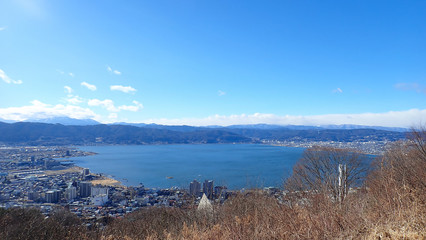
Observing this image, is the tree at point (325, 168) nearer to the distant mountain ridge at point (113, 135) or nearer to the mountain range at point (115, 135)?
the mountain range at point (115, 135)

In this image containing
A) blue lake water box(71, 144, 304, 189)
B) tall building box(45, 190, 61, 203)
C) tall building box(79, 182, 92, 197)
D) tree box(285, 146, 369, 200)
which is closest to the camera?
tree box(285, 146, 369, 200)

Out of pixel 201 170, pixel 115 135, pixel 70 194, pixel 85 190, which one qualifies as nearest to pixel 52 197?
pixel 70 194

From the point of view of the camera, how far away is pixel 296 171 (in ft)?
21.1

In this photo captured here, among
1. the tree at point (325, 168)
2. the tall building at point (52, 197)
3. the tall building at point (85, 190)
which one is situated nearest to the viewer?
the tree at point (325, 168)

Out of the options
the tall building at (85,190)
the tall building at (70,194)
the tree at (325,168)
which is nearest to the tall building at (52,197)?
the tall building at (70,194)

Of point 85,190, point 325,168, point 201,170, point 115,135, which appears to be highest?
point 115,135

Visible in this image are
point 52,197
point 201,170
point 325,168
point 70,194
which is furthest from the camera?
point 201,170

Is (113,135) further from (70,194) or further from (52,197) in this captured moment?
(52,197)

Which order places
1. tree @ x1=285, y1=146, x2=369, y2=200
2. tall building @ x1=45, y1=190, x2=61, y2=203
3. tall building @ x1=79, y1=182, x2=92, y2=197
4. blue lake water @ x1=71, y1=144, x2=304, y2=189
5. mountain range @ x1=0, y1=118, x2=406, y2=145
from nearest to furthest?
tree @ x1=285, y1=146, x2=369, y2=200, tall building @ x1=45, y1=190, x2=61, y2=203, tall building @ x1=79, y1=182, x2=92, y2=197, blue lake water @ x1=71, y1=144, x2=304, y2=189, mountain range @ x1=0, y1=118, x2=406, y2=145

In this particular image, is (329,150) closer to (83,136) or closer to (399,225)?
(399,225)

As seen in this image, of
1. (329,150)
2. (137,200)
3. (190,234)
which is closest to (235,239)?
(190,234)

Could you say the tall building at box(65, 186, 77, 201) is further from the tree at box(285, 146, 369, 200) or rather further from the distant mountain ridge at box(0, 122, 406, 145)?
the distant mountain ridge at box(0, 122, 406, 145)

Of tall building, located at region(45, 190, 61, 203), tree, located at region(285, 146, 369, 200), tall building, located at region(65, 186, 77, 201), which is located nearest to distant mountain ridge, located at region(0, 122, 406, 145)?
tree, located at region(285, 146, 369, 200)

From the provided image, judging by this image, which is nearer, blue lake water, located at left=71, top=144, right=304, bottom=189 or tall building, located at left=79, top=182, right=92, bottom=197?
tall building, located at left=79, top=182, right=92, bottom=197
